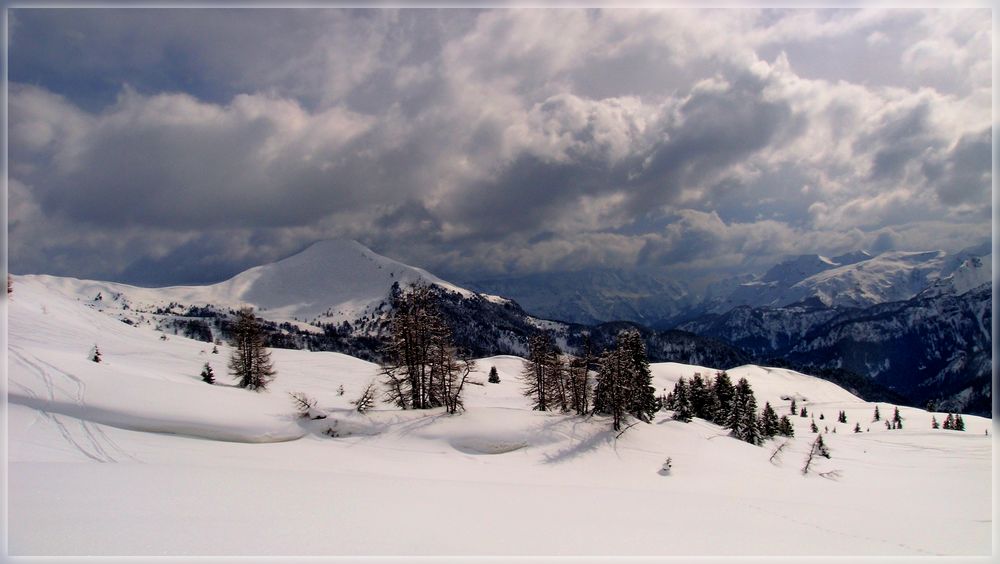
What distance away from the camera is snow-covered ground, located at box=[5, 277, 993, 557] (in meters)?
9.04

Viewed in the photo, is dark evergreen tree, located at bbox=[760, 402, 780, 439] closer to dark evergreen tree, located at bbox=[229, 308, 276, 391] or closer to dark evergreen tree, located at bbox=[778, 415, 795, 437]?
dark evergreen tree, located at bbox=[778, 415, 795, 437]

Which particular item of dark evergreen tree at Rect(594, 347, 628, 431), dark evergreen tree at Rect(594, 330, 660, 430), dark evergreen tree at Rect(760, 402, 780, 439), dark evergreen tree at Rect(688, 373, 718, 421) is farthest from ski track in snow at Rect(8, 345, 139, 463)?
dark evergreen tree at Rect(760, 402, 780, 439)

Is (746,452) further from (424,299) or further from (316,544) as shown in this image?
(316,544)

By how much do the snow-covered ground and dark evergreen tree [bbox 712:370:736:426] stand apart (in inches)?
902

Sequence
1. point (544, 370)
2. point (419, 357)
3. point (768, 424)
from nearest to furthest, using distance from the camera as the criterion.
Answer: point (419, 357)
point (544, 370)
point (768, 424)

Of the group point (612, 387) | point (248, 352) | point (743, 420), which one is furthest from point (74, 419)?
point (743, 420)

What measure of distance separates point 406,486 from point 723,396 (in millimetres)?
61906

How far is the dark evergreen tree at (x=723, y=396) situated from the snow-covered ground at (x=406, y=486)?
22.9 m

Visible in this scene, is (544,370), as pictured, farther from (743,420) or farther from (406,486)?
(406,486)

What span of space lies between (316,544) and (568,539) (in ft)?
19.0

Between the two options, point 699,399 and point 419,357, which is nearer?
point 419,357

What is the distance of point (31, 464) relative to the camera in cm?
1209

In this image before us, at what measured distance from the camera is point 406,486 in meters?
14.6

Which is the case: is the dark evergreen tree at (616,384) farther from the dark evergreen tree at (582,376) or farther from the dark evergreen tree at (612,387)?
the dark evergreen tree at (582,376)
